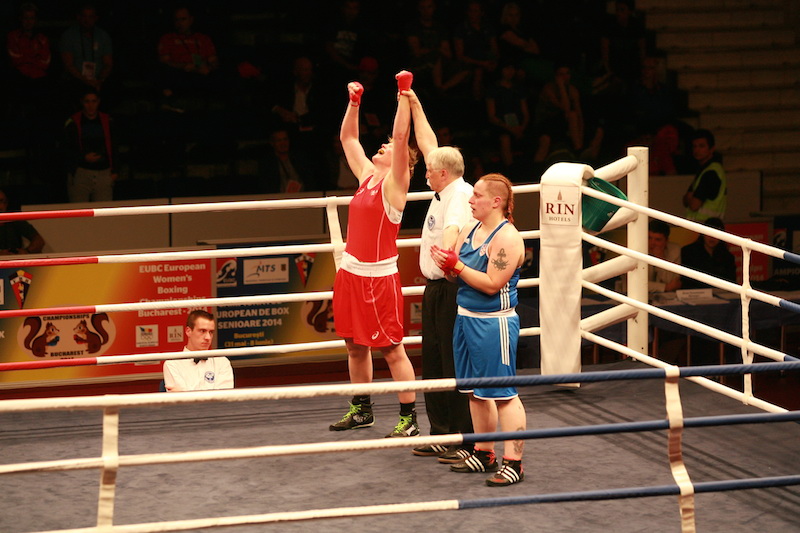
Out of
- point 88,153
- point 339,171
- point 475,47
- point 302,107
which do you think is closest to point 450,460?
point 339,171

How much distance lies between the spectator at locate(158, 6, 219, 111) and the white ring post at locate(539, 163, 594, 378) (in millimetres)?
5114

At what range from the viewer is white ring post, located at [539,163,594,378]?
19.8 feet

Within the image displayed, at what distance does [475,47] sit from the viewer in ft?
36.9

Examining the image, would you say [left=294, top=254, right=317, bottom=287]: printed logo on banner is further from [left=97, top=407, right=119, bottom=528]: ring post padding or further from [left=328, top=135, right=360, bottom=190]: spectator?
[left=97, top=407, right=119, bottom=528]: ring post padding

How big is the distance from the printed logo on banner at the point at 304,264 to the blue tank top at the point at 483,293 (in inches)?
136

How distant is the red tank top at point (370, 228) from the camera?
17.4 feet

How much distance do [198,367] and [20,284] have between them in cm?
226

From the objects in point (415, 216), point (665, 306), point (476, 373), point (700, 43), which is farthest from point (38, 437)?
point (700, 43)

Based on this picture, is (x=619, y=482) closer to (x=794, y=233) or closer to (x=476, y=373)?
(x=476, y=373)

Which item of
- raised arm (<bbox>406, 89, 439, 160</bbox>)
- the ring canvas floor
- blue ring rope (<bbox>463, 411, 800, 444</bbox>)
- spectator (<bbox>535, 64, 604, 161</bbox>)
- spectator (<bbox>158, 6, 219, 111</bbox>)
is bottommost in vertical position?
the ring canvas floor

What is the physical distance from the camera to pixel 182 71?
34.0 ft

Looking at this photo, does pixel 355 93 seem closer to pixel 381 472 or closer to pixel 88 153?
pixel 381 472

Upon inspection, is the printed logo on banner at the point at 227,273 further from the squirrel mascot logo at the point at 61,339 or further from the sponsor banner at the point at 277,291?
the squirrel mascot logo at the point at 61,339

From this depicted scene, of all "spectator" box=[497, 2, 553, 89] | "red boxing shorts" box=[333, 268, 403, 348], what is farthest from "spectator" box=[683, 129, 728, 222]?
"red boxing shorts" box=[333, 268, 403, 348]
